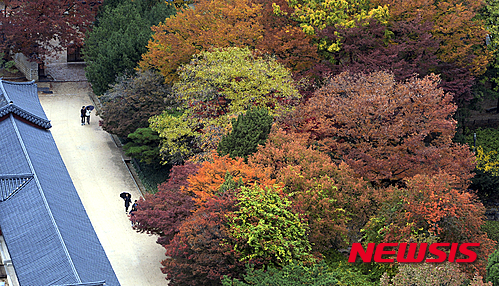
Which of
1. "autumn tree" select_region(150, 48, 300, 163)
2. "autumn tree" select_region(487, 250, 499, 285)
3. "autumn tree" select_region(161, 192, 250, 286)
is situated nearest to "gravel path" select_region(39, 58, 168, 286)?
"autumn tree" select_region(161, 192, 250, 286)

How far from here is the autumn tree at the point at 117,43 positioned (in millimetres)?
57688

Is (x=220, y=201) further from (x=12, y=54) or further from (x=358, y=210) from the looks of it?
(x=12, y=54)

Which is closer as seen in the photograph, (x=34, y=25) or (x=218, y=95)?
(x=218, y=95)

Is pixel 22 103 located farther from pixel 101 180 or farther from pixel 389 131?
pixel 389 131

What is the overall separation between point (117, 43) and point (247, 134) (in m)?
22.6

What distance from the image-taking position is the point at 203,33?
52.2m

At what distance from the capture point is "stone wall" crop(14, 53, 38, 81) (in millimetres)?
65750

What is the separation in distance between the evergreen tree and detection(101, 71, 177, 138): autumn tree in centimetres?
1112

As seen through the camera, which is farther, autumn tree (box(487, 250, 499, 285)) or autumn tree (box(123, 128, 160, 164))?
autumn tree (box(123, 128, 160, 164))

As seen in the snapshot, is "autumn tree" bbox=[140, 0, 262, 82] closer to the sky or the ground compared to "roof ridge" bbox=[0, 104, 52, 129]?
closer to the sky

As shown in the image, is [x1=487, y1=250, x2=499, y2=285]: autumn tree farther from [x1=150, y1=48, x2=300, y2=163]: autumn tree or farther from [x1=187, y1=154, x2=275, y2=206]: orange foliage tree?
[x1=150, y1=48, x2=300, y2=163]: autumn tree

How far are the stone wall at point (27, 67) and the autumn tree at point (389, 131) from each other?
33.6 m

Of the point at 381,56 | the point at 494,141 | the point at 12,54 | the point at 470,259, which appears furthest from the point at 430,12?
the point at 12,54

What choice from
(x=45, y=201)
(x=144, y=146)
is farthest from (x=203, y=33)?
(x=45, y=201)
